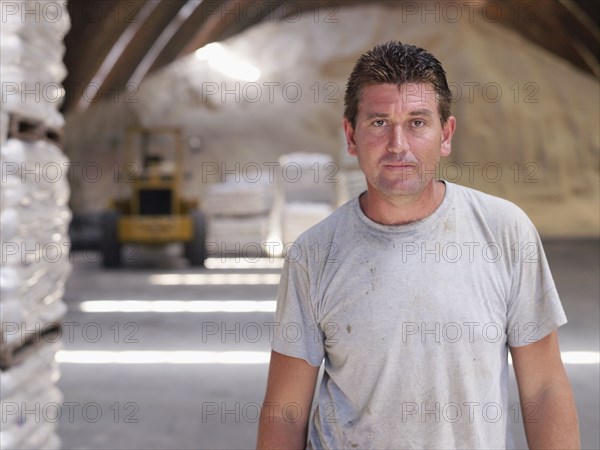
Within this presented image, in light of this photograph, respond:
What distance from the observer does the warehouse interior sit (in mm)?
3797

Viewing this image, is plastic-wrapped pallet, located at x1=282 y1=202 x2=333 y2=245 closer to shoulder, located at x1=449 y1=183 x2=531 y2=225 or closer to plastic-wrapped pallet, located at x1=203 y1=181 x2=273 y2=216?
plastic-wrapped pallet, located at x1=203 y1=181 x2=273 y2=216

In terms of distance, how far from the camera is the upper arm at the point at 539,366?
6.33ft

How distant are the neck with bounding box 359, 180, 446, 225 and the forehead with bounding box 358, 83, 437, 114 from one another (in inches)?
8.9

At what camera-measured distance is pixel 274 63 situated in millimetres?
22203

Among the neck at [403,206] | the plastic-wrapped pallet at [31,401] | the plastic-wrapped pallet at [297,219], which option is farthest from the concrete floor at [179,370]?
the neck at [403,206]

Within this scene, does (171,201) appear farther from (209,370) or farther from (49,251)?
(49,251)

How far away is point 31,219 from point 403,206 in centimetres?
225

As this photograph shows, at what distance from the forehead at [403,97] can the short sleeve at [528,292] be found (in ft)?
1.38

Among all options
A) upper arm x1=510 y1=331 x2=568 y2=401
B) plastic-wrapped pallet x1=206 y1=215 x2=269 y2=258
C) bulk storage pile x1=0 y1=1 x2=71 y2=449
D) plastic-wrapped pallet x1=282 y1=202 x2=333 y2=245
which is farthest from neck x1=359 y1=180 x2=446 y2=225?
plastic-wrapped pallet x1=206 y1=215 x2=269 y2=258

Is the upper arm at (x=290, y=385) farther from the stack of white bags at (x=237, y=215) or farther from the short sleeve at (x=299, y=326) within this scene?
the stack of white bags at (x=237, y=215)

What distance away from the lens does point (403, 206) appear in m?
1.98

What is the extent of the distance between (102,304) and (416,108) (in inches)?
318

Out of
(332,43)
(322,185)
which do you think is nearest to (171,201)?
(322,185)

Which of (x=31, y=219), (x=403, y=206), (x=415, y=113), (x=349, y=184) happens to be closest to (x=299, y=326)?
(x=403, y=206)
